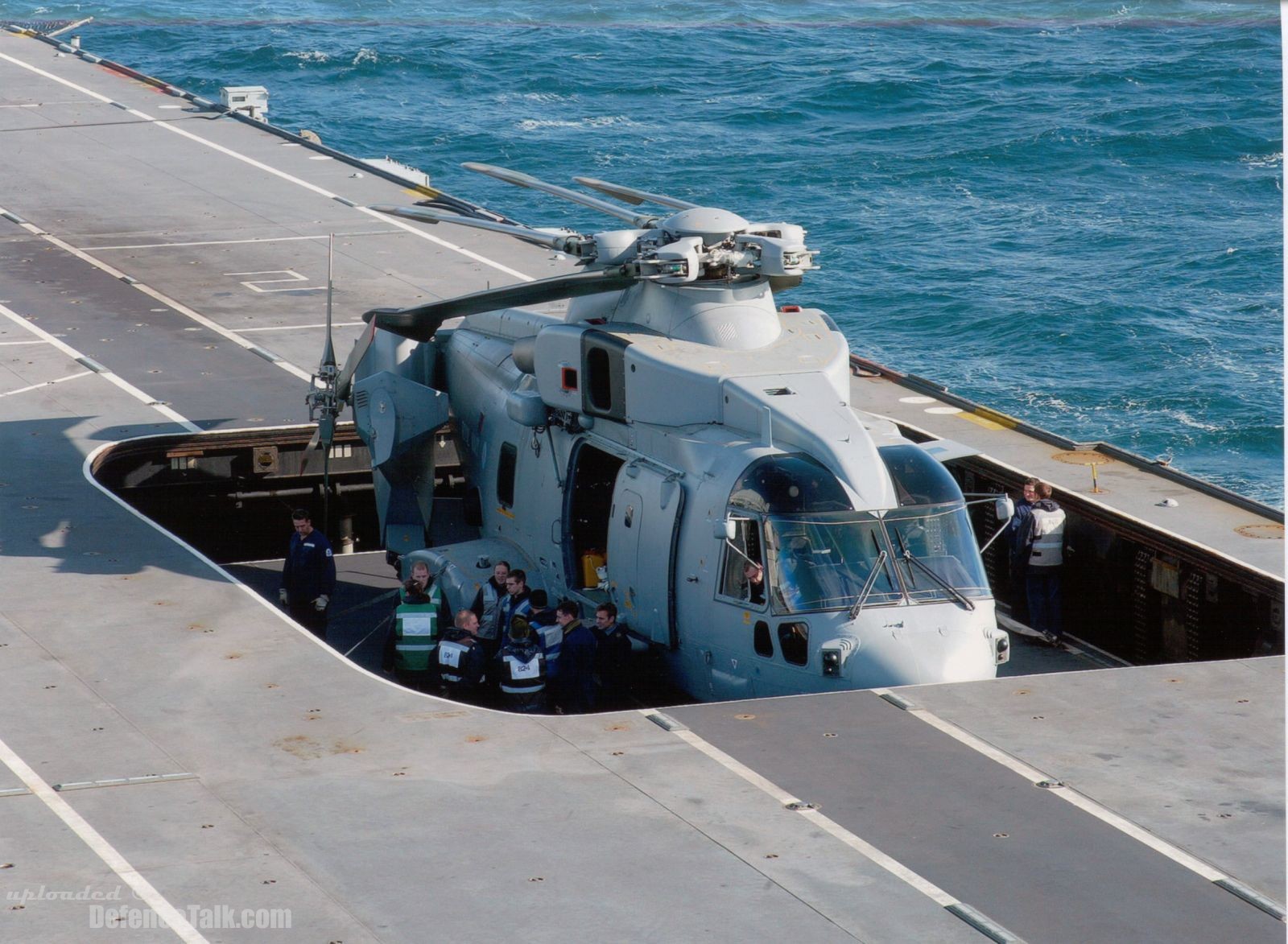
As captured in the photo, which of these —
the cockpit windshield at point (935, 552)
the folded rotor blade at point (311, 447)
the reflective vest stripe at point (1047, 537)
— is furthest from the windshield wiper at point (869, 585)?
the folded rotor blade at point (311, 447)

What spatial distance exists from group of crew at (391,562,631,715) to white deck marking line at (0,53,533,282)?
41.8 feet

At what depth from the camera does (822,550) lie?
16719 mm

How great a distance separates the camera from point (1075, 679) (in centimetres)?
1689

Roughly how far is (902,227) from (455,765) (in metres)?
41.7

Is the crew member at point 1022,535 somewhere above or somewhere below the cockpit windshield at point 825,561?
below

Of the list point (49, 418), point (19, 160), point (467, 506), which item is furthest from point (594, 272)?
point (19, 160)

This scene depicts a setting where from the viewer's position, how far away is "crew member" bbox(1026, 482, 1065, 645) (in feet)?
66.2

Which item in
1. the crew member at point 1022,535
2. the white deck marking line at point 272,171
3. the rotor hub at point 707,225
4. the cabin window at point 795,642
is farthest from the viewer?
the white deck marking line at point 272,171

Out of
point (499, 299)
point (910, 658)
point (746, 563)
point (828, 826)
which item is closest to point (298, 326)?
point (499, 299)

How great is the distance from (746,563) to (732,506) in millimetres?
567

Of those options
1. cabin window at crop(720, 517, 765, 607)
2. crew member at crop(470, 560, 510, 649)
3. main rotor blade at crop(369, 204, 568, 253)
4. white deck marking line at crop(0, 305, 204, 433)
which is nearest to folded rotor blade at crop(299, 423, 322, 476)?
white deck marking line at crop(0, 305, 204, 433)

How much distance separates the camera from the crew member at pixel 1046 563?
20172 millimetres

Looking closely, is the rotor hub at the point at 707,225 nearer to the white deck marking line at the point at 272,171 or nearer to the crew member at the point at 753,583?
the crew member at the point at 753,583

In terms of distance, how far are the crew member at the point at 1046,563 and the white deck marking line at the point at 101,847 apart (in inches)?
441
